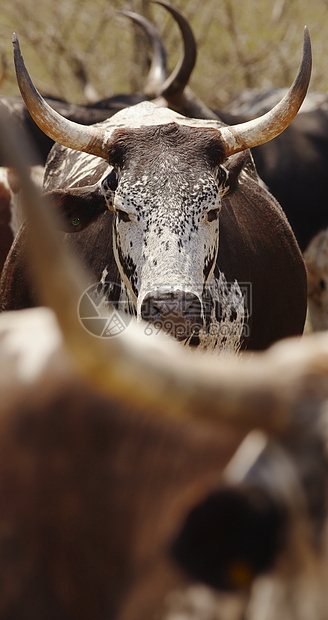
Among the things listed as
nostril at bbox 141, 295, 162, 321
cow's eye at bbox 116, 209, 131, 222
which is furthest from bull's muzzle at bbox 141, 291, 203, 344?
cow's eye at bbox 116, 209, 131, 222

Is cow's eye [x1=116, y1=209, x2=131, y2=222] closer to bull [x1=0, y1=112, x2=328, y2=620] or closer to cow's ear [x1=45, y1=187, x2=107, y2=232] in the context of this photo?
cow's ear [x1=45, y1=187, x2=107, y2=232]

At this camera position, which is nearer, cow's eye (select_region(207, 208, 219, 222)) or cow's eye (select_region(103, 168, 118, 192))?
cow's eye (select_region(207, 208, 219, 222))

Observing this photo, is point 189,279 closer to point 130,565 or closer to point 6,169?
point 130,565

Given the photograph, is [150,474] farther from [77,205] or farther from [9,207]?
[9,207]

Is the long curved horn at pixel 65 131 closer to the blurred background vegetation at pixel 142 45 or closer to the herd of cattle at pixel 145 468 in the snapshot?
the herd of cattle at pixel 145 468

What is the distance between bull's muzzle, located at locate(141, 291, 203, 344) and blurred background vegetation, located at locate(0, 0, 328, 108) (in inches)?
318

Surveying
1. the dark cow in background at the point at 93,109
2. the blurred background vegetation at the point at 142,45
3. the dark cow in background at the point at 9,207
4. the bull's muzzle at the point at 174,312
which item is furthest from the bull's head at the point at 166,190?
the blurred background vegetation at the point at 142,45

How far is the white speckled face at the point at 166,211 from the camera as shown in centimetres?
280

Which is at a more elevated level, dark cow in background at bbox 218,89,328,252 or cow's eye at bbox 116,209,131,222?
cow's eye at bbox 116,209,131,222

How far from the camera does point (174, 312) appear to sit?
8.57 feet

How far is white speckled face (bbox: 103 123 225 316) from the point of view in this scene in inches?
110

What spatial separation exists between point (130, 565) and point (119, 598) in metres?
0.06

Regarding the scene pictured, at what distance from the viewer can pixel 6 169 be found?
14.5 feet

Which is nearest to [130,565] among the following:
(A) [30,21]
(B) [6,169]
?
(B) [6,169]
